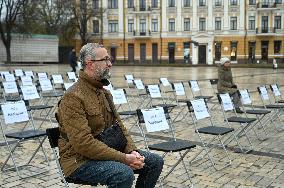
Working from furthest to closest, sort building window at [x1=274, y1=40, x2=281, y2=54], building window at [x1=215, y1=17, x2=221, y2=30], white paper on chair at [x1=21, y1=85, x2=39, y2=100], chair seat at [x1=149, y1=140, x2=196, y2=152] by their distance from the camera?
1. building window at [x1=215, y1=17, x2=221, y2=30]
2. building window at [x1=274, y1=40, x2=281, y2=54]
3. white paper on chair at [x1=21, y1=85, x2=39, y2=100]
4. chair seat at [x1=149, y1=140, x2=196, y2=152]

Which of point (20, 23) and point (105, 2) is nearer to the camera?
point (20, 23)

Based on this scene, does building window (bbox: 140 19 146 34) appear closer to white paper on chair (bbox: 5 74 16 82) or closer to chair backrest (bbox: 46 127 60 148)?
white paper on chair (bbox: 5 74 16 82)

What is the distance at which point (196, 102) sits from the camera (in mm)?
7352

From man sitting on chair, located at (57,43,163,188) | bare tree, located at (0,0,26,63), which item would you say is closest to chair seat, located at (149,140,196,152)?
man sitting on chair, located at (57,43,163,188)

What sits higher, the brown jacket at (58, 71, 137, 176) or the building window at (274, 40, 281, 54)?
the brown jacket at (58, 71, 137, 176)

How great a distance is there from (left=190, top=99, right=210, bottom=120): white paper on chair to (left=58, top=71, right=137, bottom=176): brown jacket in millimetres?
3060

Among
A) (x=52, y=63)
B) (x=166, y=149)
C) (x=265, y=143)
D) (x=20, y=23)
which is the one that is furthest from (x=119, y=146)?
(x=52, y=63)

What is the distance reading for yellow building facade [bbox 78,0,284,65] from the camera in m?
57.6

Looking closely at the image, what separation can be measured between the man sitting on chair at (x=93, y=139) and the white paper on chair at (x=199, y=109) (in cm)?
289

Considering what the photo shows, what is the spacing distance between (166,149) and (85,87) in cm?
149

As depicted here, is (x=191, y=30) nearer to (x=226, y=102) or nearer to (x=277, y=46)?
(x=277, y=46)

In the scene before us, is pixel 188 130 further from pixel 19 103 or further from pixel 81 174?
pixel 81 174

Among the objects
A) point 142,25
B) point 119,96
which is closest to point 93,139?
point 119,96

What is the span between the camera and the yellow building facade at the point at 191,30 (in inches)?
2267
